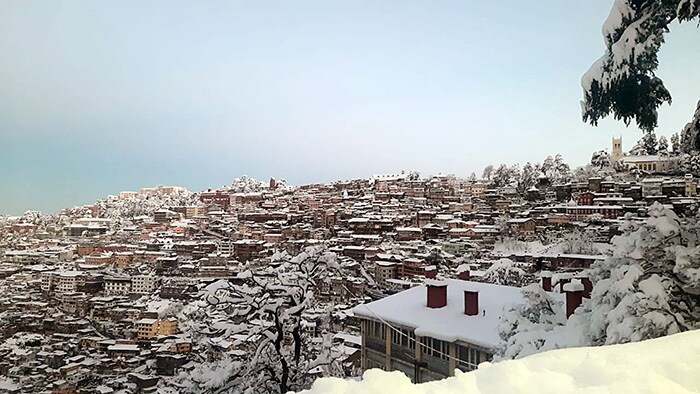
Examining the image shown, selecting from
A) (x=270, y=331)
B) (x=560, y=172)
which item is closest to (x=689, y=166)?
(x=560, y=172)

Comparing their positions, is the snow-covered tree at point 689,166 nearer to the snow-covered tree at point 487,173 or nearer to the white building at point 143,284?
the snow-covered tree at point 487,173

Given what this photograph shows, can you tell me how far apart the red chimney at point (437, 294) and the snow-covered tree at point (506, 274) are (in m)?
0.67

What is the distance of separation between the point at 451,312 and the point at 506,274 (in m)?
0.90

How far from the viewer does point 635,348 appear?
1201mm

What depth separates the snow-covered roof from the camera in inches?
152

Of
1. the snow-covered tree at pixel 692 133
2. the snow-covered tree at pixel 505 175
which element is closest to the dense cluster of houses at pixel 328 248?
the snow-covered tree at pixel 505 175

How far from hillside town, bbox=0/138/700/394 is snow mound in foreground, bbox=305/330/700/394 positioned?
2.55 metres

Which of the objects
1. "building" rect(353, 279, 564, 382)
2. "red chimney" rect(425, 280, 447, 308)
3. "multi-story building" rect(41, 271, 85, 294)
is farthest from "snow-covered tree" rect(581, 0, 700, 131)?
"multi-story building" rect(41, 271, 85, 294)

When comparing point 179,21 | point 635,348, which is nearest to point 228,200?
point 179,21

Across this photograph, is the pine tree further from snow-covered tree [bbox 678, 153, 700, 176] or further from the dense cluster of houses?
snow-covered tree [bbox 678, 153, 700, 176]

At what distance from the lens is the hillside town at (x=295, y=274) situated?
4.18 metres

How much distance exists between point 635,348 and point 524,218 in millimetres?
4073

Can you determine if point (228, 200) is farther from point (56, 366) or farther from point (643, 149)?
point (643, 149)

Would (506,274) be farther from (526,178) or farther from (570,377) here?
(570,377)
